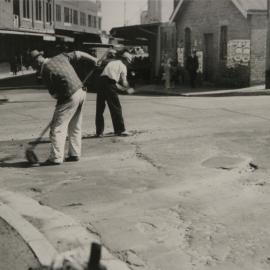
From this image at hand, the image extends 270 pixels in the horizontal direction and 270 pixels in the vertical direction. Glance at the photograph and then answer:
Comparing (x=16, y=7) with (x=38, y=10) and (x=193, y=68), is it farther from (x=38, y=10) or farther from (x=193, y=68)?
(x=193, y=68)

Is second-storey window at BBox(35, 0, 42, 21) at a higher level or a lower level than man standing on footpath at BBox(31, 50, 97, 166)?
higher

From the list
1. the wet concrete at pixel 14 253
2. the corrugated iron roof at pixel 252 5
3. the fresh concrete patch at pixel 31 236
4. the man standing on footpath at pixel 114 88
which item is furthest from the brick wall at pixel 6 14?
the wet concrete at pixel 14 253

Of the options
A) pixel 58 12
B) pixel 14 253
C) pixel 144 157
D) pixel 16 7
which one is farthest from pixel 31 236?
pixel 58 12

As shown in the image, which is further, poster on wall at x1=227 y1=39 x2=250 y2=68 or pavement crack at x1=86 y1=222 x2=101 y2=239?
poster on wall at x1=227 y1=39 x2=250 y2=68

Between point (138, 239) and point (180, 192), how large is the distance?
1864 mm

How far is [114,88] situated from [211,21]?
1797 centimetres

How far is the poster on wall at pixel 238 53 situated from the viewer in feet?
86.3

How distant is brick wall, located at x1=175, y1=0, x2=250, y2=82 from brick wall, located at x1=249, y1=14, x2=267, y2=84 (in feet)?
1.05

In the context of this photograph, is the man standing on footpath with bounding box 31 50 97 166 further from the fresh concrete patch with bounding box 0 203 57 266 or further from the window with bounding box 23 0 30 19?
the window with bounding box 23 0 30 19

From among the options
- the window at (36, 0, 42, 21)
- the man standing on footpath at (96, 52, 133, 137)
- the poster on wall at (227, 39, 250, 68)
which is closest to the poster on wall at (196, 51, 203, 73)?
the poster on wall at (227, 39, 250, 68)

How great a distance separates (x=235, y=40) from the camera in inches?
1057

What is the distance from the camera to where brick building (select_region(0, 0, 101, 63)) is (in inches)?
1229

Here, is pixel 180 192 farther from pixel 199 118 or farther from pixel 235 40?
pixel 235 40

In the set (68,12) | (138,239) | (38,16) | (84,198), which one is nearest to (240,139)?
(84,198)
